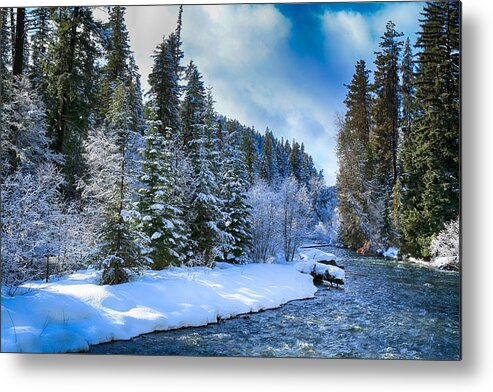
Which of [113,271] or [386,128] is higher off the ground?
[386,128]

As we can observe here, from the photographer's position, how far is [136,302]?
5.74m

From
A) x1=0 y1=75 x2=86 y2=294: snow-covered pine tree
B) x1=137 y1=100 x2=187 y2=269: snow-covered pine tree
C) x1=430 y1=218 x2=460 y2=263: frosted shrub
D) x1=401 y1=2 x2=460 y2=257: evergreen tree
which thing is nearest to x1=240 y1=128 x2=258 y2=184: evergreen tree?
x1=137 y1=100 x2=187 y2=269: snow-covered pine tree

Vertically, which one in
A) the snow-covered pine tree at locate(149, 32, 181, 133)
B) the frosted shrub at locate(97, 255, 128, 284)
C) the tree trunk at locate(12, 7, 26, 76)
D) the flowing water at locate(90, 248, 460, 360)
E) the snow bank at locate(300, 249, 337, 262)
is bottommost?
the flowing water at locate(90, 248, 460, 360)

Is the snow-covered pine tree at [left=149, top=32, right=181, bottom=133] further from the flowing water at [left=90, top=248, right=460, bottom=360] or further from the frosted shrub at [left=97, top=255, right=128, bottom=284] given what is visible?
the flowing water at [left=90, top=248, right=460, bottom=360]

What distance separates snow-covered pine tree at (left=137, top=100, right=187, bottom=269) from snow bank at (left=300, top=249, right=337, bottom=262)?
5.62 feet

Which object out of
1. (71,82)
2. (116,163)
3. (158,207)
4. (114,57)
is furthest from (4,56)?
(158,207)

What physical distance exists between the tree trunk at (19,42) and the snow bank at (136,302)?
286cm

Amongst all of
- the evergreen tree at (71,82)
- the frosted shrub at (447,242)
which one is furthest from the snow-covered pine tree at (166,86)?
the frosted shrub at (447,242)

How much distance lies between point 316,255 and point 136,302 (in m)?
2.49

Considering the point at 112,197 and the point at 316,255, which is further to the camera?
the point at 112,197

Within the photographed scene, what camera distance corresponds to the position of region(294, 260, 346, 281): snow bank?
5.73 m

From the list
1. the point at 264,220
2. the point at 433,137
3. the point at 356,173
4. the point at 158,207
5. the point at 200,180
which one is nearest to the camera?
the point at 433,137

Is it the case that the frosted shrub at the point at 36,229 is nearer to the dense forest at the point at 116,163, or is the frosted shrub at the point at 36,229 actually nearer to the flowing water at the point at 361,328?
the dense forest at the point at 116,163

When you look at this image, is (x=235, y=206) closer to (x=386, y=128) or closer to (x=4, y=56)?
(x=386, y=128)
